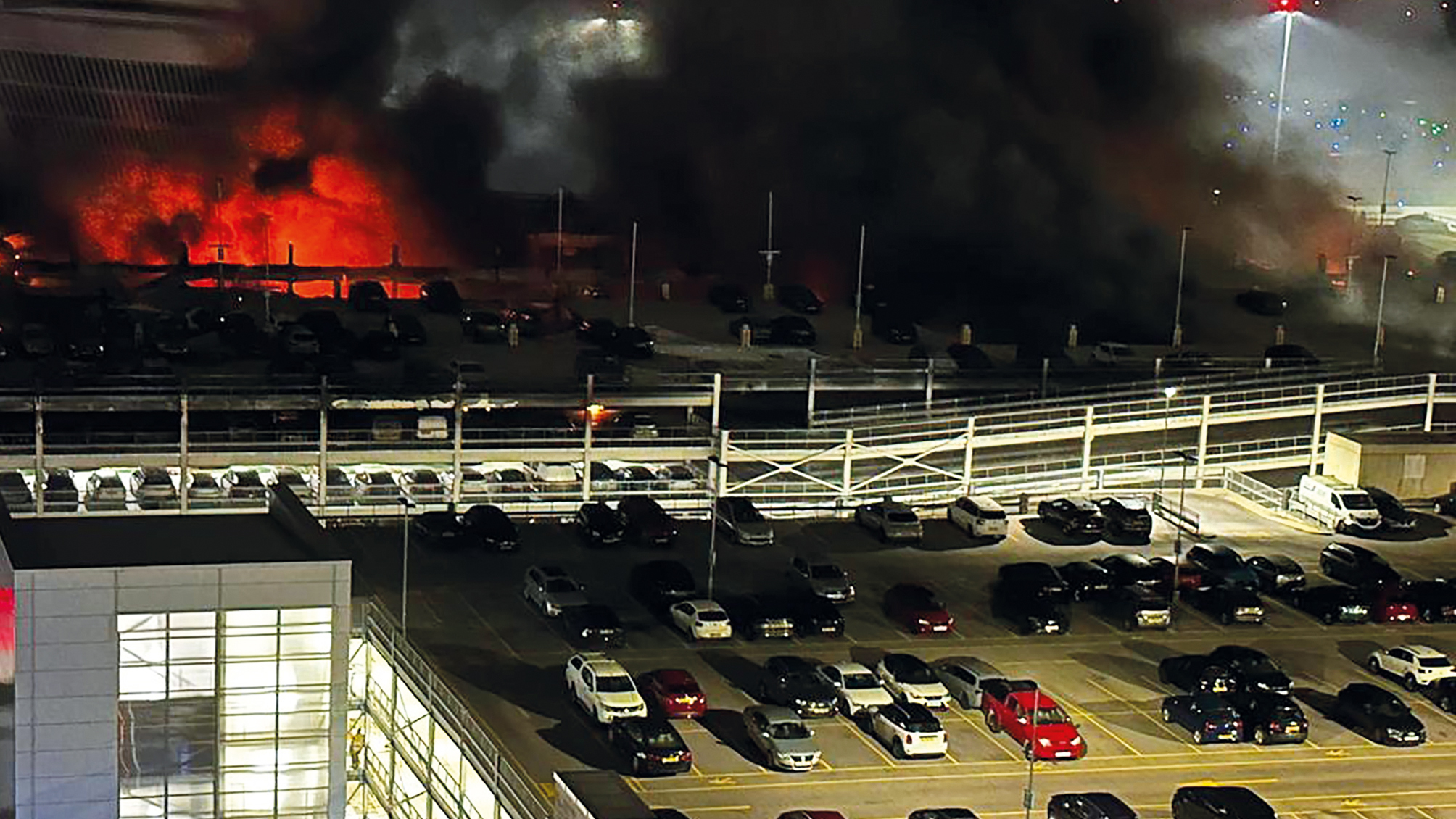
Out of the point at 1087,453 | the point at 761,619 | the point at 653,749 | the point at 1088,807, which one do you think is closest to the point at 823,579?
the point at 761,619

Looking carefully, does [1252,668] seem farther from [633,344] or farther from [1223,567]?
A: [633,344]

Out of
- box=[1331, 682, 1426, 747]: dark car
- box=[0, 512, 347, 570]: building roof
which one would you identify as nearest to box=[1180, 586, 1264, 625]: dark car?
box=[1331, 682, 1426, 747]: dark car

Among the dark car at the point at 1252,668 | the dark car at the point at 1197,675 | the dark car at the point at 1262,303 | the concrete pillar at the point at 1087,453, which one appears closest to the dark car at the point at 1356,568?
the dark car at the point at 1252,668

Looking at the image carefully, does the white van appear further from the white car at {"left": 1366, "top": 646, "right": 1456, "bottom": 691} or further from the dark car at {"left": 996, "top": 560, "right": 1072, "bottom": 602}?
the white car at {"left": 1366, "top": 646, "right": 1456, "bottom": 691}

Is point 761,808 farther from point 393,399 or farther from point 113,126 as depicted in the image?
point 113,126

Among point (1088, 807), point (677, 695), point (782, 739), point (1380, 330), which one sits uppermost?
point (1380, 330)
